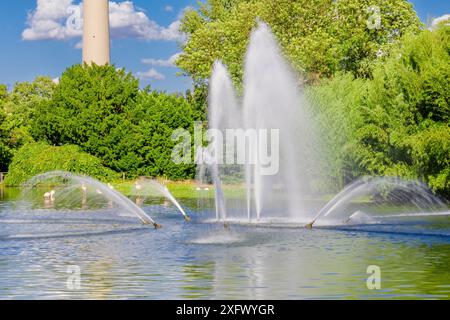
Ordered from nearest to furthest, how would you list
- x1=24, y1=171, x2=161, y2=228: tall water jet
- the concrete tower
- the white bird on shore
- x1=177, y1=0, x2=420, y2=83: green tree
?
x1=24, y1=171, x2=161, y2=228: tall water jet → the white bird on shore → x1=177, y1=0, x2=420, y2=83: green tree → the concrete tower

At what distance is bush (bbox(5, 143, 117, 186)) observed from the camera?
214ft

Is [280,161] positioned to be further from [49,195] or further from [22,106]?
[22,106]

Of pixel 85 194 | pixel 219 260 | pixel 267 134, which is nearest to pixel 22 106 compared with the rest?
pixel 85 194

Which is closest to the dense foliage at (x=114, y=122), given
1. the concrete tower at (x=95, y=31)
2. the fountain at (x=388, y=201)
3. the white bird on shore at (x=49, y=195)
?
the concrete tower at (x=95, y=31)

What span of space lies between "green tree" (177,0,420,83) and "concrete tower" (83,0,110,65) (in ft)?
38.9

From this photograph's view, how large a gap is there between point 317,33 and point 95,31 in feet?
71.6

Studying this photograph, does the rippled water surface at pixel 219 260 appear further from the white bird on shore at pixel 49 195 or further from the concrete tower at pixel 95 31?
the concrete tower at pixel 95 31

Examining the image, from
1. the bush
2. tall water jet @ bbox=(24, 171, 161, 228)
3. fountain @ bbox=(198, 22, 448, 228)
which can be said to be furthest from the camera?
the bush

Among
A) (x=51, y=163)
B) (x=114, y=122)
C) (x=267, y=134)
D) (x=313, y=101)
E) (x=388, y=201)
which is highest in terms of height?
(x=114, y=122)

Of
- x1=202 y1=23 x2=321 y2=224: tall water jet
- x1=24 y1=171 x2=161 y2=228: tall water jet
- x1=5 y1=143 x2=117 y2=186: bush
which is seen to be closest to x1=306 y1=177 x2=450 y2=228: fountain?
x1=202 y1=23 x2=321 y2=224: tall water jet

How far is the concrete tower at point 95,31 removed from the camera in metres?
73.9

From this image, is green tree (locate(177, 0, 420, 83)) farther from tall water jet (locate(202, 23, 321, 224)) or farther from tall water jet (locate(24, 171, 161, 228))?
tall water jet (locate(24, 171, 161, 228))

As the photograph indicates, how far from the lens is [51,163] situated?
6569 centimetres

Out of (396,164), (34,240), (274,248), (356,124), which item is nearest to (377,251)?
(274,248)
